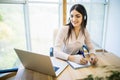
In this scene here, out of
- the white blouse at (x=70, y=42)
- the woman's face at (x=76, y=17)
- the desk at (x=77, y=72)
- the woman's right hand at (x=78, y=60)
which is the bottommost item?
the desk at (x=77, y=72)

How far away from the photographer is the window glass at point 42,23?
289 cm

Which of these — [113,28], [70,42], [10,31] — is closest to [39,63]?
[70,42]

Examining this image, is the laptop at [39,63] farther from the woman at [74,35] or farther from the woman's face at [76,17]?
the woman's face at [76,17]

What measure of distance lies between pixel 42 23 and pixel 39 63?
2265 mm

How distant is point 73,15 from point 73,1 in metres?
1.70

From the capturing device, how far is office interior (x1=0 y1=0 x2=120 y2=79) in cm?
264

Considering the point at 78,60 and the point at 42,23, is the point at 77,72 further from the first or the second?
the point at 42,23

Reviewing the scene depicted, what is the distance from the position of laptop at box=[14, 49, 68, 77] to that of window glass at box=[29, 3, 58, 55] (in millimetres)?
2077

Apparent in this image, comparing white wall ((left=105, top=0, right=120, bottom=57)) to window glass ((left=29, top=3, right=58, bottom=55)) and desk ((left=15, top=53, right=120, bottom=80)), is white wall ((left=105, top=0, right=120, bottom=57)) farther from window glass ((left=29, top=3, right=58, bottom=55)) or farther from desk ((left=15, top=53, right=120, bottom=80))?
desk ((left=15, top=53, right=120, bottom=80))

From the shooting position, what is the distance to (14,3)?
2.54 meters

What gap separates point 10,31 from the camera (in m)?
2.72

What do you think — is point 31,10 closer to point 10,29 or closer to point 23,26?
point 23,26

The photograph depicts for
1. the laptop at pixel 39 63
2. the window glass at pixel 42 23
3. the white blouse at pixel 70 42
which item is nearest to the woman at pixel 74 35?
the white blouse at pixel 70 42

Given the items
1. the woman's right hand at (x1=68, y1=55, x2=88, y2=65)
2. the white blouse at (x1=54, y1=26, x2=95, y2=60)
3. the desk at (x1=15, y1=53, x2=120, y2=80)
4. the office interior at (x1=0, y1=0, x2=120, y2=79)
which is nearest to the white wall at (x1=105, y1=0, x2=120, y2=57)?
the office interior at (x1=0, y1=0, x2=120, y2=79)
